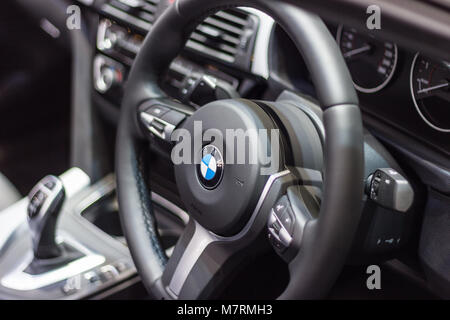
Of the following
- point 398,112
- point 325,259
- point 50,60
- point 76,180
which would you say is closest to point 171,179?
point 76,180

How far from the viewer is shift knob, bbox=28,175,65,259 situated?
1217 mm

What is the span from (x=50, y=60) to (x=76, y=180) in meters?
0.71

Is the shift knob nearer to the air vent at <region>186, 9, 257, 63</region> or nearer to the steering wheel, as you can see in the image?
the steering wheel

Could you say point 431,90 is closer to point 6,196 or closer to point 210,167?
point 210,167

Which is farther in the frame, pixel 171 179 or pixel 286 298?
pixel 171 179

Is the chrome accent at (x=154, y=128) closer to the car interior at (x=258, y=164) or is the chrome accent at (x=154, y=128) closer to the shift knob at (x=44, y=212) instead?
the car interior at (x=258, y=164)

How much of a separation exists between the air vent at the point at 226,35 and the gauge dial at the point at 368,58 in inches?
7.6

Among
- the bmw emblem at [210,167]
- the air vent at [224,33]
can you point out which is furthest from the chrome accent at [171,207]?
the bmw emblem at [210,167]

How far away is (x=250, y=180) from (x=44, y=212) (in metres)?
0.56

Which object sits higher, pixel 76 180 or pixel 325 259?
pixel 325 259

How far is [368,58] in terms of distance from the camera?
1.04 m

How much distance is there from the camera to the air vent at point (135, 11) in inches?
54.1
